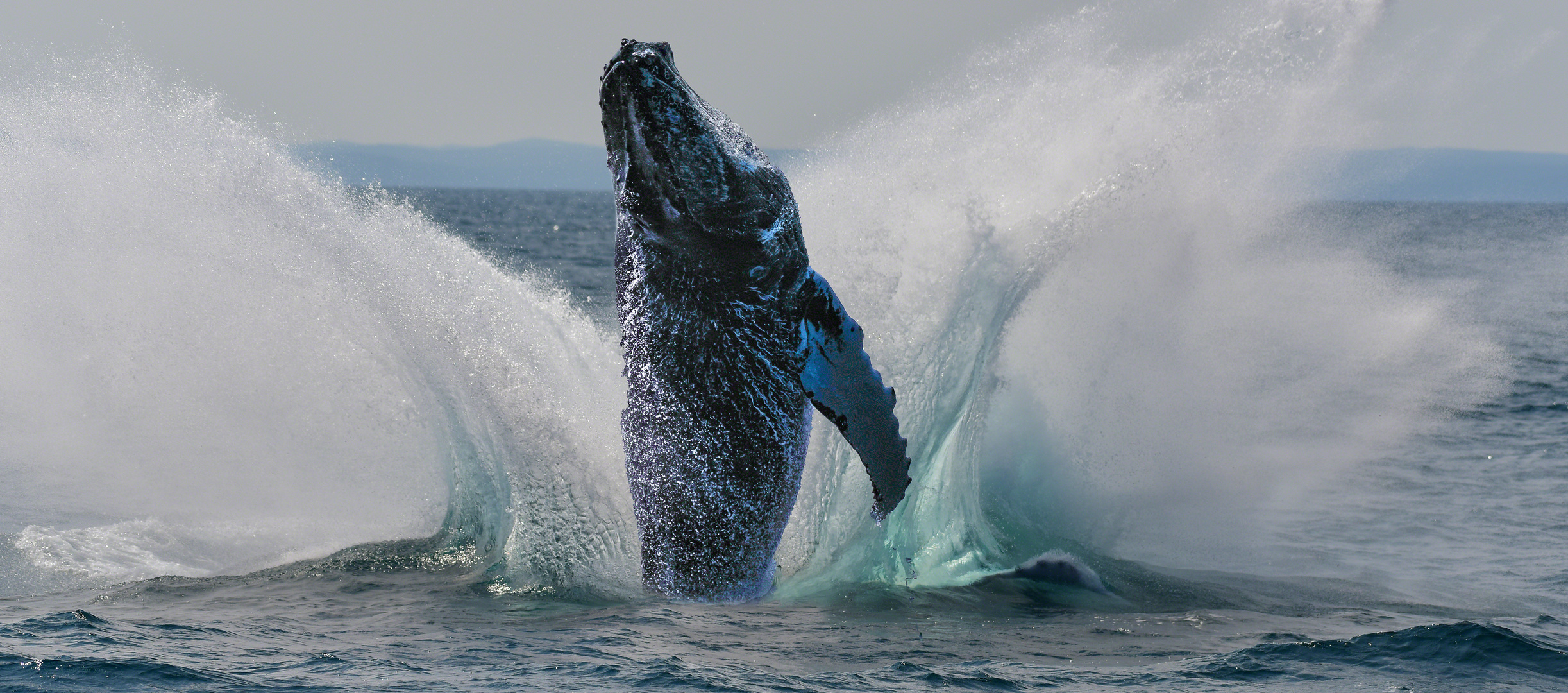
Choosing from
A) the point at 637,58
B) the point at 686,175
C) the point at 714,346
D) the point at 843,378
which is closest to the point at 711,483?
the point at 714,346

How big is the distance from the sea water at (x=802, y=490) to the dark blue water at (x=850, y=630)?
0.14 feet

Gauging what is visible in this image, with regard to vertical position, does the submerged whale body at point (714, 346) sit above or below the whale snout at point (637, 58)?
below

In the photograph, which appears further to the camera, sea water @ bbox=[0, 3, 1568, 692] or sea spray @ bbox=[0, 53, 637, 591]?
sea spray @ bbox=[0, 53, 637, 591]

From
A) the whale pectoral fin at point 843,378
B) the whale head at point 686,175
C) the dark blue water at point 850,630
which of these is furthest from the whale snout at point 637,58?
the dark blue water at point 850,630

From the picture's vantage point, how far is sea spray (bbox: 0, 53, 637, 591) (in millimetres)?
8633

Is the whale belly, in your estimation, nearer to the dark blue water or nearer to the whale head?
the dark blue water

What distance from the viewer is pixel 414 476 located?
34.7ft

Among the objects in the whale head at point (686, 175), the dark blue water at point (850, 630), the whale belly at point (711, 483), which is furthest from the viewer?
the whale belly at point (711, 483)

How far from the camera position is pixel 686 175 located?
622cm

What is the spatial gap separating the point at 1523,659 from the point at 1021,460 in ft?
16.9

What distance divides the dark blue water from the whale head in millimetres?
2298

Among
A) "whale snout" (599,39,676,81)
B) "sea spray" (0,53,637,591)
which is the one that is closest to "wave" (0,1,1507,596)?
"sea spray" (0,53,637,591)

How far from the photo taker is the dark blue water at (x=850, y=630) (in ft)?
18.7

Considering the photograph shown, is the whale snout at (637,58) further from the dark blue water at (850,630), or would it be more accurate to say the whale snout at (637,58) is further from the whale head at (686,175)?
the dark blue water at (850,630)
